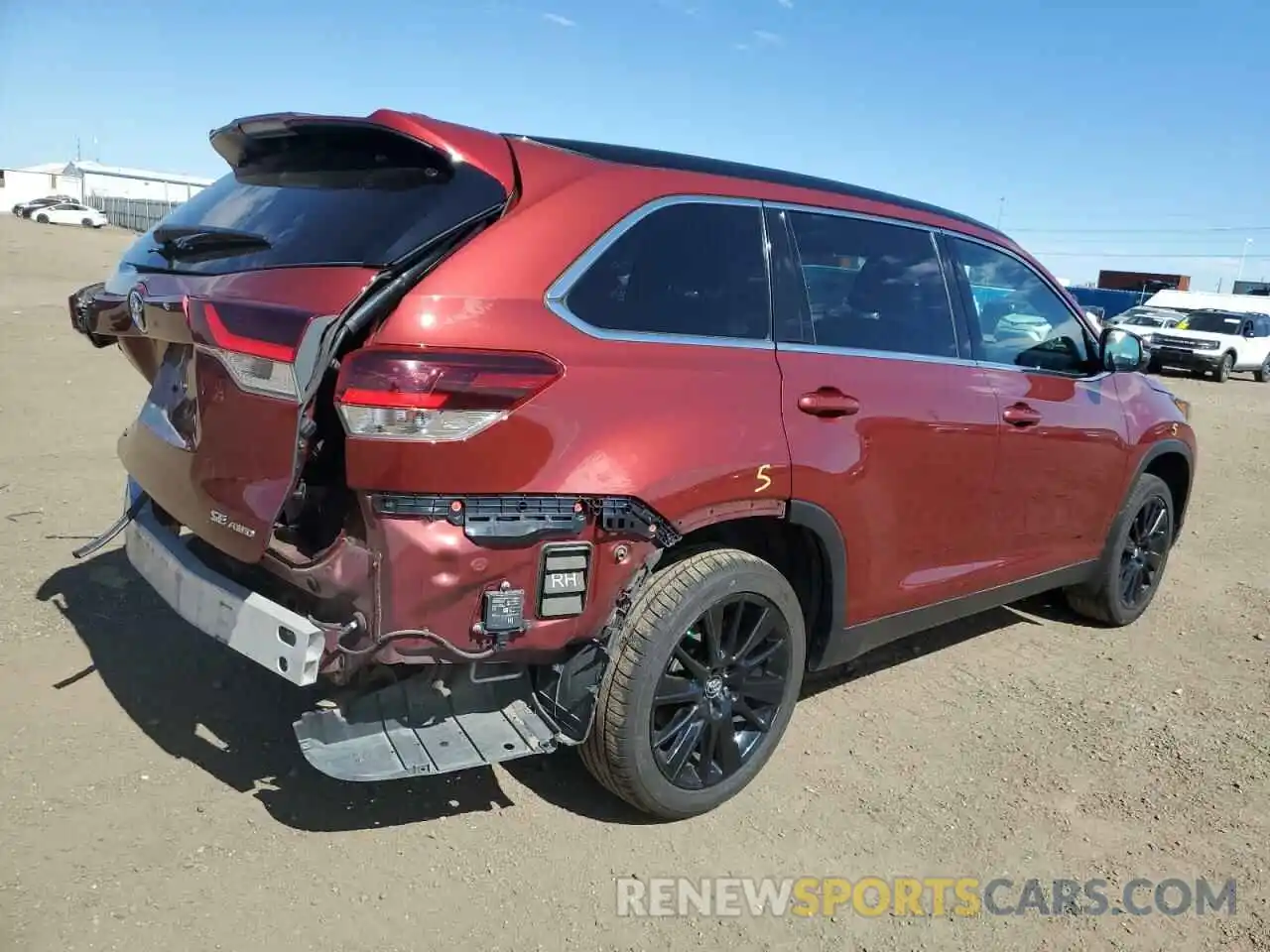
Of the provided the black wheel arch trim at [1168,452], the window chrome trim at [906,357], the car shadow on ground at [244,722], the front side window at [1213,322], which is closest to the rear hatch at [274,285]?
the car shadow on ground at [244,722]

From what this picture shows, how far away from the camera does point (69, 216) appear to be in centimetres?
5012

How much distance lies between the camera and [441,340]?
243 centimetres

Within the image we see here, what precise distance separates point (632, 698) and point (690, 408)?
861 millimetres

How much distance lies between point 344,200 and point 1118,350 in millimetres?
3619

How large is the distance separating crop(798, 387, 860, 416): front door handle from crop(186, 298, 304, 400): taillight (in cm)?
156

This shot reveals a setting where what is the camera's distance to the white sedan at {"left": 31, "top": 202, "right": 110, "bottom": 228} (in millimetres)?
49688

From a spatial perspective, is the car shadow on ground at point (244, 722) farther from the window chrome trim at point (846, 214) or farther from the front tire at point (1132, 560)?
the window chrome trim at point (846, 214)

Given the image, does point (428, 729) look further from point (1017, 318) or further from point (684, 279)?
point (1017, 318)

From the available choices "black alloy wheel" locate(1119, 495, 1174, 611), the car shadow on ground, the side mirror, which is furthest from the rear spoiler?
"black alloy wheel" locate(1119, 495, 1174, 611)

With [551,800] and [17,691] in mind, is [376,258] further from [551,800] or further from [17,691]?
[17,691]

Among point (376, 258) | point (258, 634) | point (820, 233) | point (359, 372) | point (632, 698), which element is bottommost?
point (632, 698)

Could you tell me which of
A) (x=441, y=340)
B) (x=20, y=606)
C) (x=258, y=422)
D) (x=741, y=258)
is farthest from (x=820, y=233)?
(x=20, y=606)

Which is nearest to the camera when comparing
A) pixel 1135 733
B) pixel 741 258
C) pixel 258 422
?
pixel 258 422
